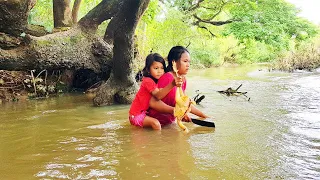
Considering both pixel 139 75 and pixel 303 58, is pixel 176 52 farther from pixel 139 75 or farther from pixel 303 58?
pixel 303 58

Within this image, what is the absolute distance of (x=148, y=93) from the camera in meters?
4.43

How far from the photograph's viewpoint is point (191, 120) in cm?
473

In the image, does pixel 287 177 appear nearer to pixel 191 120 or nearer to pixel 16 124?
pixel 191 120

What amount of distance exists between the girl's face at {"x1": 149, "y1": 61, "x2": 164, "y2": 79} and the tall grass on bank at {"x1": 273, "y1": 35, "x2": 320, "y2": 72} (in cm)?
1192

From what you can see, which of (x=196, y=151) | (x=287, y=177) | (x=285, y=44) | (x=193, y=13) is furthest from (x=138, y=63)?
→ (x=193, y=13)

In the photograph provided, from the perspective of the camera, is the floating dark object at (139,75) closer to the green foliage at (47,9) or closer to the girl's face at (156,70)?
the green foliage at (47,9)

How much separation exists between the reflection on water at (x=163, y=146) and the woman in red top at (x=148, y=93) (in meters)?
0.13

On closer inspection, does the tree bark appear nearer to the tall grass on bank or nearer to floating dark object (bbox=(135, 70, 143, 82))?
floating dark object (bbox=(135, 70, 143, 82))

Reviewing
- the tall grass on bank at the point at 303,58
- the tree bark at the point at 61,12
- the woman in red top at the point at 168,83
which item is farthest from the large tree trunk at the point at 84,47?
the tall grass on bank at the point at 303,58

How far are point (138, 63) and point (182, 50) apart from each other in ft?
19.8

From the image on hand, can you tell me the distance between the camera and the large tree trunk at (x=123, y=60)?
21.1ft

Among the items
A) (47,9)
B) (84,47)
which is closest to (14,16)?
(84,47)

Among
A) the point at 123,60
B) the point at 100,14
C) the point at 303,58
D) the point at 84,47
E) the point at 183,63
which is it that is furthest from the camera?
the point at 303,58

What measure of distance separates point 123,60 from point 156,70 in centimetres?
261
